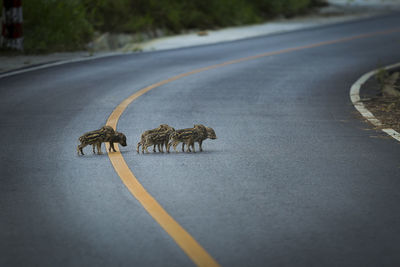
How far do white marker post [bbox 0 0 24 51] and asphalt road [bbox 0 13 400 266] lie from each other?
4.91m

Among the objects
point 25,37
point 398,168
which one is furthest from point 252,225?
point 25,37

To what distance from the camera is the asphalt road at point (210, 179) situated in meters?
5.68

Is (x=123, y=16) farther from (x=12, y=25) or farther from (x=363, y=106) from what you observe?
(x=363, y=106)

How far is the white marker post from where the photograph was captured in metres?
20.5

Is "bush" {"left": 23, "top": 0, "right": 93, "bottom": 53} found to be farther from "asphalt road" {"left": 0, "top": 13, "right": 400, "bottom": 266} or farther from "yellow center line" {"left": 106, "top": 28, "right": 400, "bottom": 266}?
"yellow center line" {"left": 106, "top": 28, "right": 400, "bottom": 266}

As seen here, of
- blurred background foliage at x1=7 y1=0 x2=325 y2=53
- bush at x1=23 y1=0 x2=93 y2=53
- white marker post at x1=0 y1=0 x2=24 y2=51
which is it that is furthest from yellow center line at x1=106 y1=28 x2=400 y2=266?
blurred background foliage at x1=7 y1=0 x2=325 y2=53

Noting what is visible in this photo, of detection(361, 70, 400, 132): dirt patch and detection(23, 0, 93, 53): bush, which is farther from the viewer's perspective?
detection(23, 0, 93, 53): bush

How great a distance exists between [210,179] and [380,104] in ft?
21.3

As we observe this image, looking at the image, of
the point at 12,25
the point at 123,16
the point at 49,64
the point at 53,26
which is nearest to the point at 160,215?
the point at 49,64

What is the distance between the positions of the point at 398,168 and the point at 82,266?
4466mm

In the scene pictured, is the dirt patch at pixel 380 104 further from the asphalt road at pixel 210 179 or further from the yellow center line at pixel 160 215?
the yellow center line at pixel 160 215

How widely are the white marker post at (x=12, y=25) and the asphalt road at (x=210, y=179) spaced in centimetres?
491

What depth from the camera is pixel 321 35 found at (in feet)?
90.5

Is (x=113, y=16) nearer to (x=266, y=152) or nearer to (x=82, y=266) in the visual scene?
(x=266, y=152)
